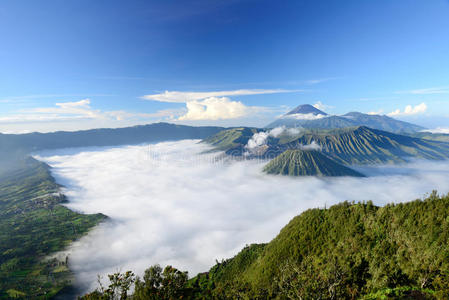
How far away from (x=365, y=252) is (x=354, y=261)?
6.05 m

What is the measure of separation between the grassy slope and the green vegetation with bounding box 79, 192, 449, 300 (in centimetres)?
18

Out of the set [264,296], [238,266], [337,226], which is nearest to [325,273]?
[264,296]

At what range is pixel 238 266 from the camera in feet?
498

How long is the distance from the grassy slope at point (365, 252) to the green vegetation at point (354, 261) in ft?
0.58

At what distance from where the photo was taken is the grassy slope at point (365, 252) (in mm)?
44625

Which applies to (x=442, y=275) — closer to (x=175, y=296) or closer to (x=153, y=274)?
(x=175, y=296)

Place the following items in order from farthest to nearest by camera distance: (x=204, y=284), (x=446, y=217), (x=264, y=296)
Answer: (x=204, y=284), (x=264, y=296), (x=446, y=217)

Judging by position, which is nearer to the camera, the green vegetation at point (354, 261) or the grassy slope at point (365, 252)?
the green vegetation at point (354, 261)

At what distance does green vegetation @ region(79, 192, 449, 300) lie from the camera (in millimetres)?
43531

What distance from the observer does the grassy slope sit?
146 feet

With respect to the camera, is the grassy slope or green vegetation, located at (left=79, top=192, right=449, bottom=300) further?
the grassy slope

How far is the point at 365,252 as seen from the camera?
64.2 m

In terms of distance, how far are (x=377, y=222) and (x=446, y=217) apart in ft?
73.8

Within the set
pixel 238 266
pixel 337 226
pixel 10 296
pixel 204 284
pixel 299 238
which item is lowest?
pixel 10 296
